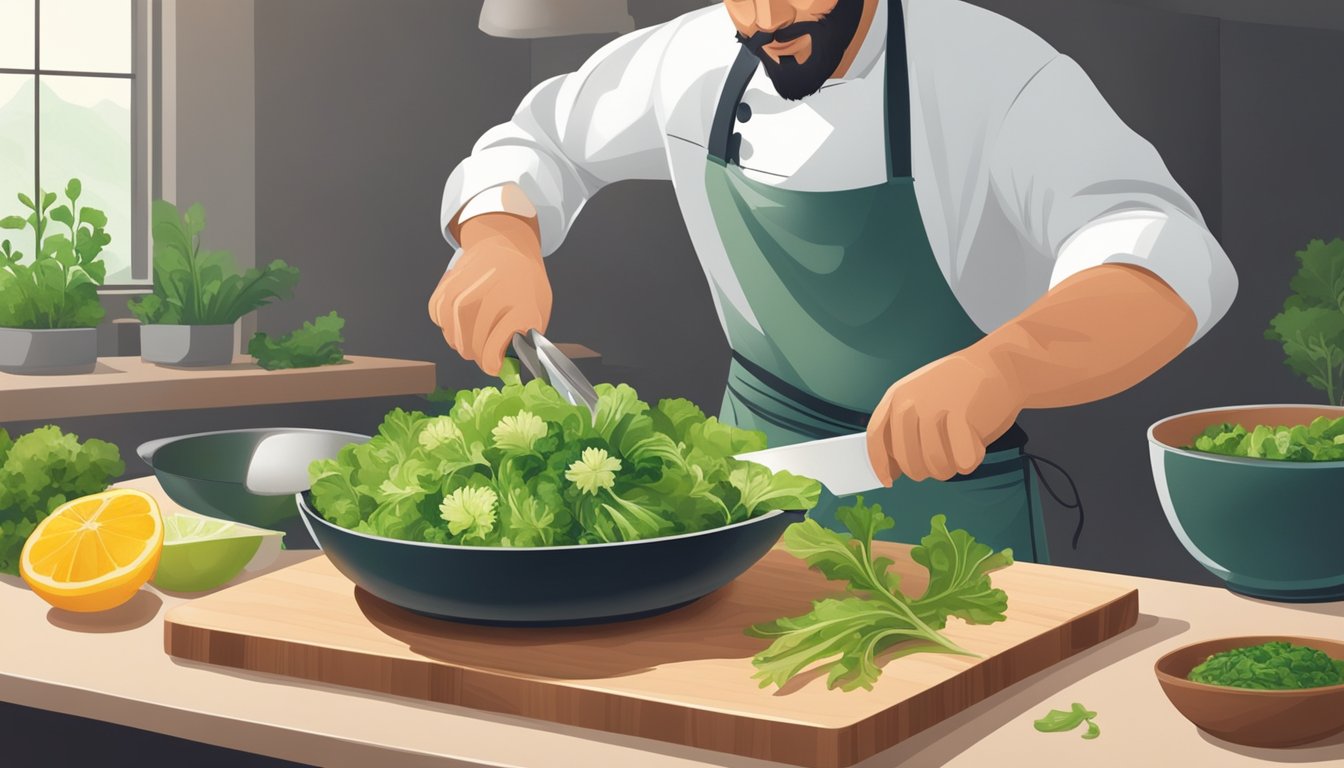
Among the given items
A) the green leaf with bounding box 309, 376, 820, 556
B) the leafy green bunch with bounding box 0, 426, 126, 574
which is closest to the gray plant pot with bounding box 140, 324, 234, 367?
the leafy green bunch with bounding box 0, 426, 126, 574

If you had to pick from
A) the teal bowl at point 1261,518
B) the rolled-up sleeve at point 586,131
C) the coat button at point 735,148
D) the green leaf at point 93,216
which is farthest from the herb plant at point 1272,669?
the green leaf at point 93,216

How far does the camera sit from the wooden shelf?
268 centimetres

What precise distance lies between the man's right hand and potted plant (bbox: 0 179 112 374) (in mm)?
1516

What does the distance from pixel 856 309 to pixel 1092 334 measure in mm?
481

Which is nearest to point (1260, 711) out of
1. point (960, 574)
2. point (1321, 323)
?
point (960, 574)

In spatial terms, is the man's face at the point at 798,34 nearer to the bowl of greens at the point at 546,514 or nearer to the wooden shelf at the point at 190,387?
the bowl of greens at the point at 546,514

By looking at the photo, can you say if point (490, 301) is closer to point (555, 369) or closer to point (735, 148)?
point (555, 369)

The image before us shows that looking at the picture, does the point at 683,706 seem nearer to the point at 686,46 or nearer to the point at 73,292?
the point at 686,46

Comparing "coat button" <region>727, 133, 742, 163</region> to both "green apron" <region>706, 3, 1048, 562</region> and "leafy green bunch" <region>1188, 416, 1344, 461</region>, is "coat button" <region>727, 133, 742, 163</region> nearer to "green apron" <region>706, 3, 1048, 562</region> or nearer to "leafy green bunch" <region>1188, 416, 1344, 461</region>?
"green apron" <region>706, 3, 1048, 562</region>

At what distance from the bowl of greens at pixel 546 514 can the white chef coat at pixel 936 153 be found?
43 cm

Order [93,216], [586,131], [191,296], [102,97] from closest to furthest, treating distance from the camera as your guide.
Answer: [586,131]
[93,216]
[191,296]
[102,97]

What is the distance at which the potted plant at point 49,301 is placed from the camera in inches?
107

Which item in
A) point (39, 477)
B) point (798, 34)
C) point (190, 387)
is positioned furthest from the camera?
point (190, 387)

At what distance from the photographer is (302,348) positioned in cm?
325
